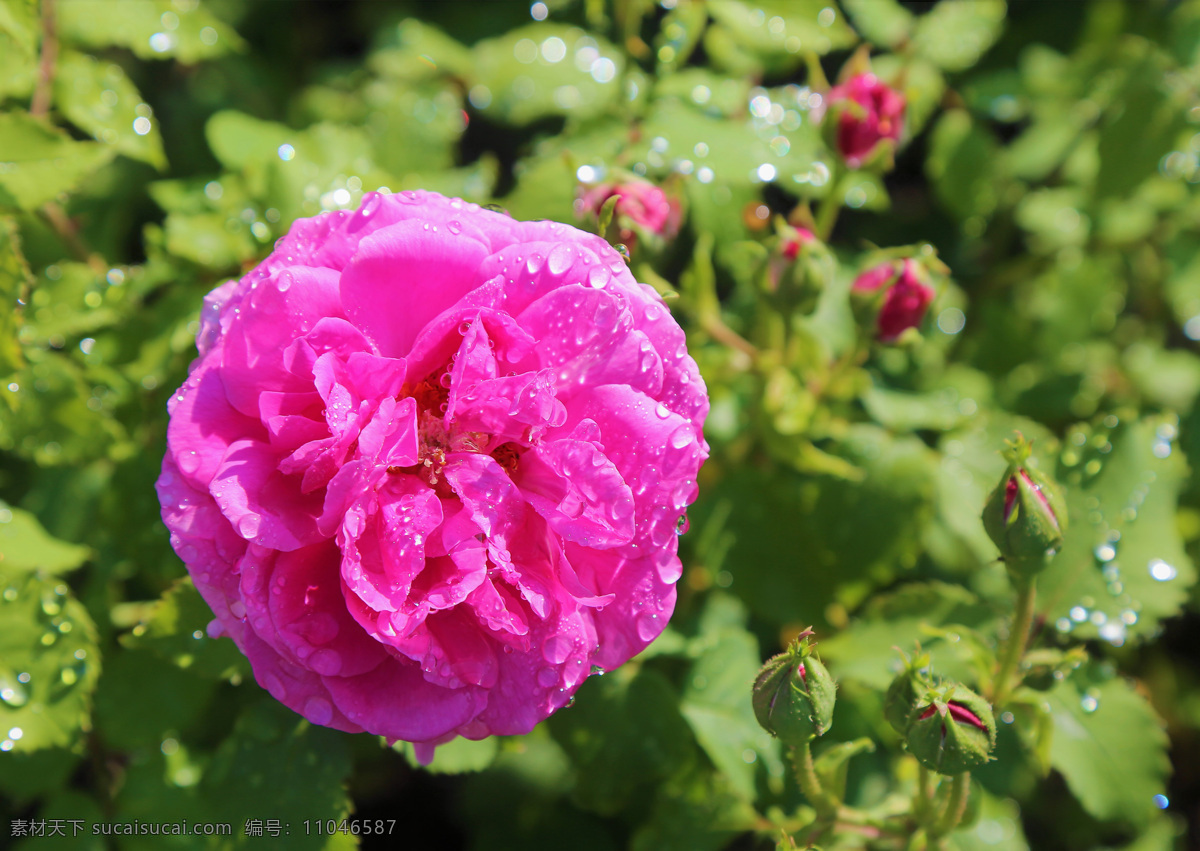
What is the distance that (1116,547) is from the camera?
6.45 feet

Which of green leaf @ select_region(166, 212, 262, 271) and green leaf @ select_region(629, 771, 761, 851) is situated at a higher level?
green leaf @ select_region(166, 212, 262, 271)

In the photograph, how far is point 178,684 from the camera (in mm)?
2051

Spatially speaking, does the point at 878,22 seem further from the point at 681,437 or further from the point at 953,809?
the point at 953,809

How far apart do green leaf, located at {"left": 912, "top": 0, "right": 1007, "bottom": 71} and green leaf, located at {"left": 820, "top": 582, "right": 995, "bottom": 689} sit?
5.46 ft

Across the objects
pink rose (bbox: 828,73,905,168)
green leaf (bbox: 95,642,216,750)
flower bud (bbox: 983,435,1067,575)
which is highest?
pink rose (bbox: 828,73,905,168)

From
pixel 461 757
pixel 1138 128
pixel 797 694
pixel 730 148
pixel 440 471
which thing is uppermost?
pixel 1138 128

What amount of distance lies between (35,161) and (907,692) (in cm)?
204

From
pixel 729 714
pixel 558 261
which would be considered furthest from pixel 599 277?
pixel 729 714

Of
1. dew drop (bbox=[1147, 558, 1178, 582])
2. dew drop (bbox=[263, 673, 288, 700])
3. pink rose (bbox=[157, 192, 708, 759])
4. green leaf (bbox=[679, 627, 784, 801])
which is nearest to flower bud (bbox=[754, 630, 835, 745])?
pink rose (bbox=[157, 192, 708, 759])

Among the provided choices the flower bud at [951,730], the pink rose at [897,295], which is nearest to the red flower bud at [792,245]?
the pink rose at [897,295]

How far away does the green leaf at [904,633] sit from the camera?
1.96 meters

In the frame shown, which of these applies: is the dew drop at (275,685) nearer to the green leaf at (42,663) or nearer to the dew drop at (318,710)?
the dew drop at (318,710)

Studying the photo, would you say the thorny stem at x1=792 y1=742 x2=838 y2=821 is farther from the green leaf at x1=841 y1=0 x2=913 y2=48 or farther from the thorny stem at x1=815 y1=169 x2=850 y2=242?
the green leaf at x1=841 y1=0 x2=913 y2=48

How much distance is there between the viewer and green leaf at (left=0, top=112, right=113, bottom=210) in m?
1.88
